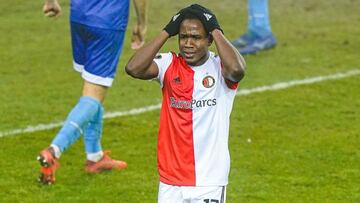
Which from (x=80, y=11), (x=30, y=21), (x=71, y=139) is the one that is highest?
(x=80, y=11)

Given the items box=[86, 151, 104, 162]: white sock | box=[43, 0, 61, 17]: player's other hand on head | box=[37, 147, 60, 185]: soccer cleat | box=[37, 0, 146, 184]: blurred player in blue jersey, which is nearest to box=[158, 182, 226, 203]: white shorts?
box=[37, 147, 60, 185]: soccer cleat

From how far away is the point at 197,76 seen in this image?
614 centimetres

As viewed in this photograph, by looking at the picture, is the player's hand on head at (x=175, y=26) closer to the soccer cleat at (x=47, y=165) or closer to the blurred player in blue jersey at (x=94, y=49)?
the soccer cleat at (x=47, y=165)

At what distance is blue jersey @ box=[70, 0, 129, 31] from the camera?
820 cm

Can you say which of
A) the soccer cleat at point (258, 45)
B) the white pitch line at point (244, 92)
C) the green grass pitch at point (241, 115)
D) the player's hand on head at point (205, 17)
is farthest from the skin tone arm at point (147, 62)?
the soccer cleat at point (258, 45)

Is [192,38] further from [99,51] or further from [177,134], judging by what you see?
[99,51]

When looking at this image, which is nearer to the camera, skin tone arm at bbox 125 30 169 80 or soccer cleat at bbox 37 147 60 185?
skin tone arm at bbox 125 30 169 80

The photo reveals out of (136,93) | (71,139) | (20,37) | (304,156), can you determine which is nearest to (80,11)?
(71,139)

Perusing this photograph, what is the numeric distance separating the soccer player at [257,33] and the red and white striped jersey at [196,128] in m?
6.78

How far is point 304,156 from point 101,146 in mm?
1677

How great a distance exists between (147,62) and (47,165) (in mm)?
1852

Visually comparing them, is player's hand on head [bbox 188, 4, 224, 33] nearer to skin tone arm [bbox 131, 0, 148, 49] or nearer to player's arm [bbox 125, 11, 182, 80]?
player's arm [bbox 125, 11, 182, 80]

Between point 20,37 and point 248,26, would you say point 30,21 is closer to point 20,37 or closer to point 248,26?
point 20,37

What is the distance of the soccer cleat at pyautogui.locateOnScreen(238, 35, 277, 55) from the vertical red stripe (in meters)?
6.71
